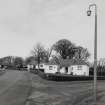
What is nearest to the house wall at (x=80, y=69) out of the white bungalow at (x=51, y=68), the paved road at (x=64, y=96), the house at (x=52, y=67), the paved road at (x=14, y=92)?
the house at (x=52, y=67)

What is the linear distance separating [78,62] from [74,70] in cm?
292

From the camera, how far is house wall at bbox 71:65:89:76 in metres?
53.3

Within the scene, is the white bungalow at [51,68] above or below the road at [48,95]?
above

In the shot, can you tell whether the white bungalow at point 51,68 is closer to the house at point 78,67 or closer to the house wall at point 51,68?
the house wall at point 51,68

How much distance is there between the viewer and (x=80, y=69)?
177 feet

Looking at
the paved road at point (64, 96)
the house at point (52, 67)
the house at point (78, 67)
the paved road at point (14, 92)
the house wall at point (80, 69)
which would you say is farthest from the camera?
the house at point (52, 67)

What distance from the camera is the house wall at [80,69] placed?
53291mm

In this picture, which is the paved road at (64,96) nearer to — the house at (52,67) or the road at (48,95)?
the road at (48,95)

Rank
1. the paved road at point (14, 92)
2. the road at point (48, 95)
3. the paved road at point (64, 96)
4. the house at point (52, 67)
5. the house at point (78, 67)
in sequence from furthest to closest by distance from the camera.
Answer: the house at point (52, 67) → the house at point (78, 67) → the paved road at point (14, 92) → the road at point (48, 95) → the paved road at point (64, 96)

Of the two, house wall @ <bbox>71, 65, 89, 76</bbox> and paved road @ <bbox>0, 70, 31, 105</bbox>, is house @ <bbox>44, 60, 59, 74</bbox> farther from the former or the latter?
paved road @ <bbox>0, 70, 31, 105</bbox>

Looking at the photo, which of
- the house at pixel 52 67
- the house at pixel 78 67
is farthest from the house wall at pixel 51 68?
the house at pixel 78 67

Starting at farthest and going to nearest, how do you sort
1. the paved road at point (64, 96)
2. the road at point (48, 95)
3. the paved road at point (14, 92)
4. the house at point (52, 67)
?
the house at point (52, 67) → the paved road at point (14, 92) → the road at point (48, 95) → the paved road at point (64, 96)

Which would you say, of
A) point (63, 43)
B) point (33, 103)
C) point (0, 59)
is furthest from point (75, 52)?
point (0, 59)

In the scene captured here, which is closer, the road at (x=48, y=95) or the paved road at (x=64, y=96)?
the paved road at (x=64, y=96)
